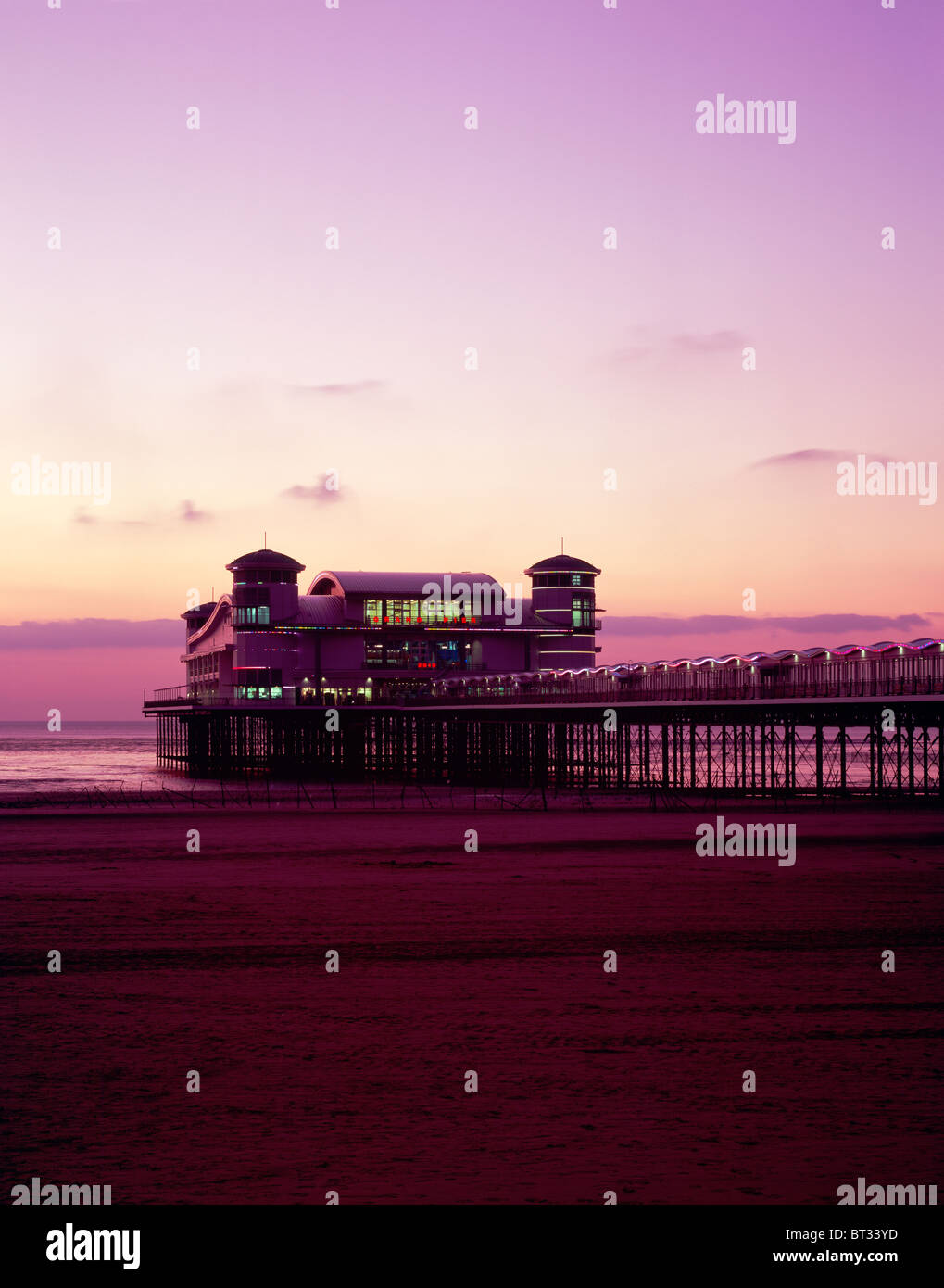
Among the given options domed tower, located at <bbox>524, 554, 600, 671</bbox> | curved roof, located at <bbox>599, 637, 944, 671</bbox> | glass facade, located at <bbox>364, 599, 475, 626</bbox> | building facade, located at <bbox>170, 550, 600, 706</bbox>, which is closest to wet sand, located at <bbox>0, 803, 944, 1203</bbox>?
curved roof, located at <bbox>599, 637, 944, 671</bbox>

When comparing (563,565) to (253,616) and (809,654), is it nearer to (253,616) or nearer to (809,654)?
(253,616)

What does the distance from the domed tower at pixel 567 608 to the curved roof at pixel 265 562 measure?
18.4 m

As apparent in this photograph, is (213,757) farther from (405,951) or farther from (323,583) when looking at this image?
(405,951)

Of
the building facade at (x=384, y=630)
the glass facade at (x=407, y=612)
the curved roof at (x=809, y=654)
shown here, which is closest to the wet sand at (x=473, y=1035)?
the curved roof at (x=809, y=654)

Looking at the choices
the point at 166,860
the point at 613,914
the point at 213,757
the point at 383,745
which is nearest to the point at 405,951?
the point at 613,914

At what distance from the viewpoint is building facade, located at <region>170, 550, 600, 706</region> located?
9475 centimetres

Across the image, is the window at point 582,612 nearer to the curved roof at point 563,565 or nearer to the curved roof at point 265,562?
the curved roof at point 563,565

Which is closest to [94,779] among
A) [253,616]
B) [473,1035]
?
[253,616]

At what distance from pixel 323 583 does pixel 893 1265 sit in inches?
3815

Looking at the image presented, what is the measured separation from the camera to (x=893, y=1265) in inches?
298

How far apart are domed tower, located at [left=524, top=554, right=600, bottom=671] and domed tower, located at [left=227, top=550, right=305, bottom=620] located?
1861 cm

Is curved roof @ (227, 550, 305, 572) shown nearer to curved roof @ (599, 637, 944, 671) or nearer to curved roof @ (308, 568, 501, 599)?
curved roof @ (308, 568, 501, 599)

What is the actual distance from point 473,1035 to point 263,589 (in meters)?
84.8

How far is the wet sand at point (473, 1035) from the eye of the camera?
901cm
